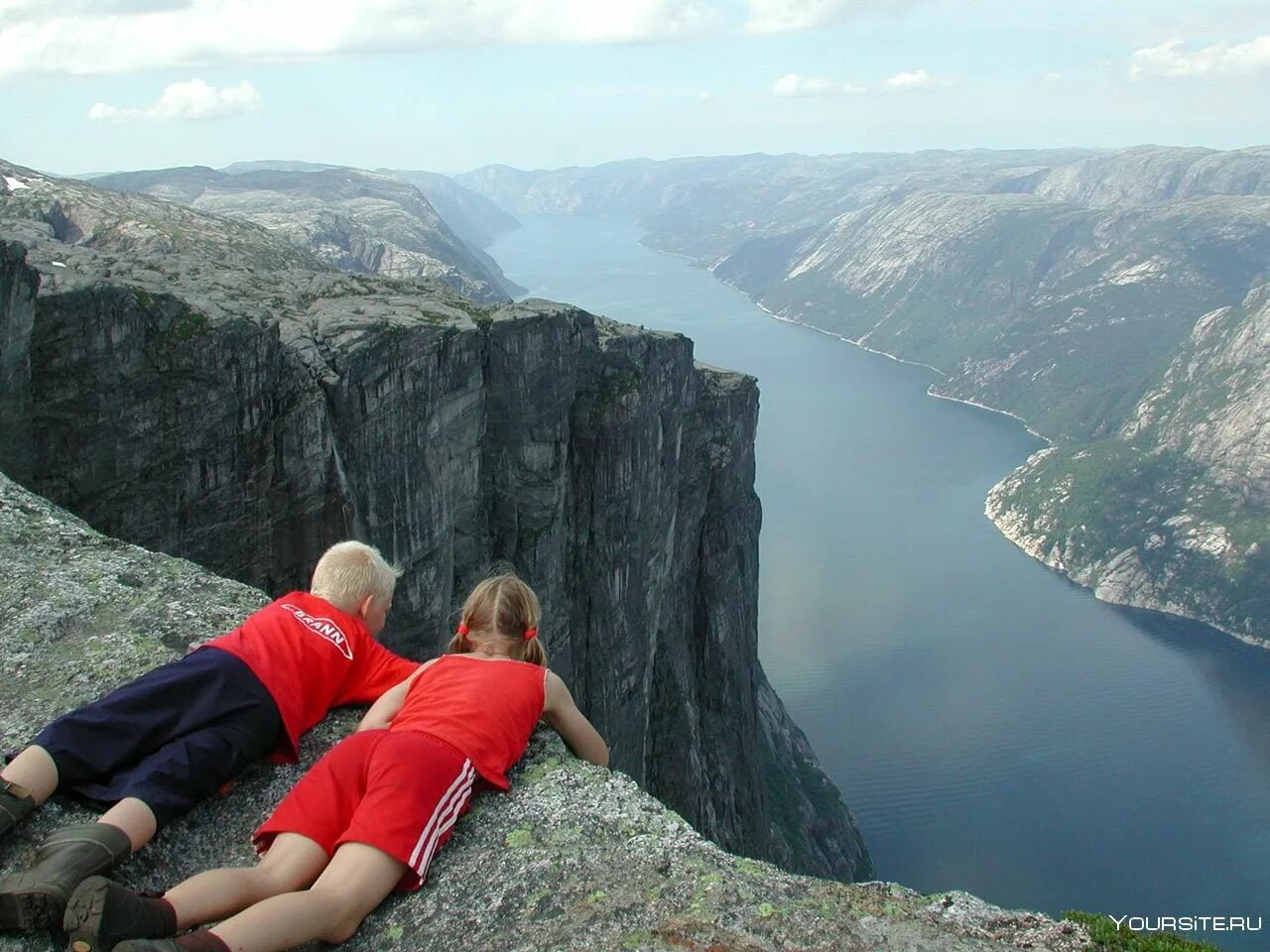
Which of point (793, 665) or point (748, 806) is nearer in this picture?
point (748, 806)

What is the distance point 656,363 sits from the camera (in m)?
53.8

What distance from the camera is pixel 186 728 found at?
7023 mm

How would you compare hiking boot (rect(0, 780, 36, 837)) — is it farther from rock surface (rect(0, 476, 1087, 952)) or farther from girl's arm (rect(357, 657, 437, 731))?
girl's arm (rect(357, 657, 437, 731))

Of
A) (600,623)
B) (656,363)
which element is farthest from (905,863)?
(656,363)

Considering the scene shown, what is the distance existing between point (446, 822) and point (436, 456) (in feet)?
106

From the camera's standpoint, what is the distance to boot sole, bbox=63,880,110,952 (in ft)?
16.6

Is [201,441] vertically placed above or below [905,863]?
above

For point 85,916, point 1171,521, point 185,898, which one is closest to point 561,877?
point 185,898

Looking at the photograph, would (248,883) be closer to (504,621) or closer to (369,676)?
(369,676)

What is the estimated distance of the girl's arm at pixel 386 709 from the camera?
742 centimetres

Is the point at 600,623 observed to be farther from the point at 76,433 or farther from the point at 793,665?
the point at 793,665

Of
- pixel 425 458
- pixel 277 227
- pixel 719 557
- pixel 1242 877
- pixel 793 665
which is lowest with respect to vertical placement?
pixel 1242 877

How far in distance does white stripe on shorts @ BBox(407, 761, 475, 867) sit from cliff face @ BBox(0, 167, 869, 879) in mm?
19831

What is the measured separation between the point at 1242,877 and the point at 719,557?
177 ft
